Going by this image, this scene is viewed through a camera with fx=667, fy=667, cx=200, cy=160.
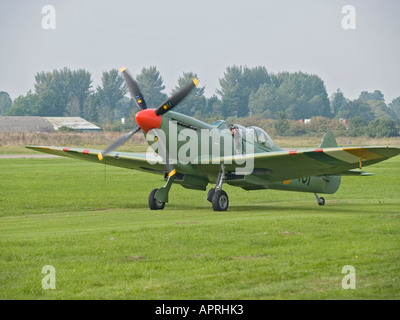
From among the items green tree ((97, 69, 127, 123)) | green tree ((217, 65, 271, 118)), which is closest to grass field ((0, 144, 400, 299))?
green tree ((217, 65, 271, 118))

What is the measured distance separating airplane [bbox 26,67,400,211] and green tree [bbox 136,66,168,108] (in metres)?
64.2

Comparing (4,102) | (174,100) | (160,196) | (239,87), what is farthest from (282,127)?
(4,102)

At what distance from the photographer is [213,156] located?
61.1ft

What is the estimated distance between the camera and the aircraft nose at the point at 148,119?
688 inches

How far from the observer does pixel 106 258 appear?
1046 centimetres

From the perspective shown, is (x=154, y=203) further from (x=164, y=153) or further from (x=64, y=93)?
(x=64, y=93)

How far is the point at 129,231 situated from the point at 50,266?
3466 mm

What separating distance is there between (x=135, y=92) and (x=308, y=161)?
5124mm

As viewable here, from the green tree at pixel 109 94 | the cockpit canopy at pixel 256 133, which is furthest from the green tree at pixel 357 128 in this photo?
the cockpit canopy at pixel 256 133

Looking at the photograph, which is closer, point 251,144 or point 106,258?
point 106,258

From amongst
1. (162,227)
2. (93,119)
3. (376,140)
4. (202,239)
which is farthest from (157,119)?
(93,119)

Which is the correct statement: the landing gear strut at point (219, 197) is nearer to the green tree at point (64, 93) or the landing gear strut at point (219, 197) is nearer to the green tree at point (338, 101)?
the green tree at point (64, 93)
